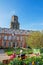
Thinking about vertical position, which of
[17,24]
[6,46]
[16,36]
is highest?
[17,24]

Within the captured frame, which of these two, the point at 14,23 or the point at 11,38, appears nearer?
the point at 11,38

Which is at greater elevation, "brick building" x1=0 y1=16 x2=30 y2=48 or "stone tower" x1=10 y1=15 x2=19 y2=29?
"stone tower" x1=10 y1=15 x2=19 y2=29

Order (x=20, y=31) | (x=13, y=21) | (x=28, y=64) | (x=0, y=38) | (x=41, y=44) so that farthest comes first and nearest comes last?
(x=13, y=21) → (x=20, y=31) → (x=0, y=38) → (x=41, y=44) → (x=28, y=64)

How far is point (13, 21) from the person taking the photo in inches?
2918

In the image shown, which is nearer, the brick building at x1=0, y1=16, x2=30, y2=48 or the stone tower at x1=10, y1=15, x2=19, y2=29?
the brick building at x1=0, y1=16, x2=30, y2=48

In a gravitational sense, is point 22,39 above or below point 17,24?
below

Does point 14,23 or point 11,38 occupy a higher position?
point 14,23

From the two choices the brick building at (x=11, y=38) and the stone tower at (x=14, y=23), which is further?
the stone tower at (x=14, y=23)

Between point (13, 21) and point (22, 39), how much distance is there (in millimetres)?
15302

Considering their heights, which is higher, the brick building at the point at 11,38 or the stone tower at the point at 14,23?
the stone tower at the point at 14,23

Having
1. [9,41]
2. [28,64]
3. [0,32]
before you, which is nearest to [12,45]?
[9,41]

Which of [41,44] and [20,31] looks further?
[20,31]

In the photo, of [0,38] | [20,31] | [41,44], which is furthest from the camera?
[20,31]

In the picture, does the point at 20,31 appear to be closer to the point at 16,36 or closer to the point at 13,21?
the point at 16,36
